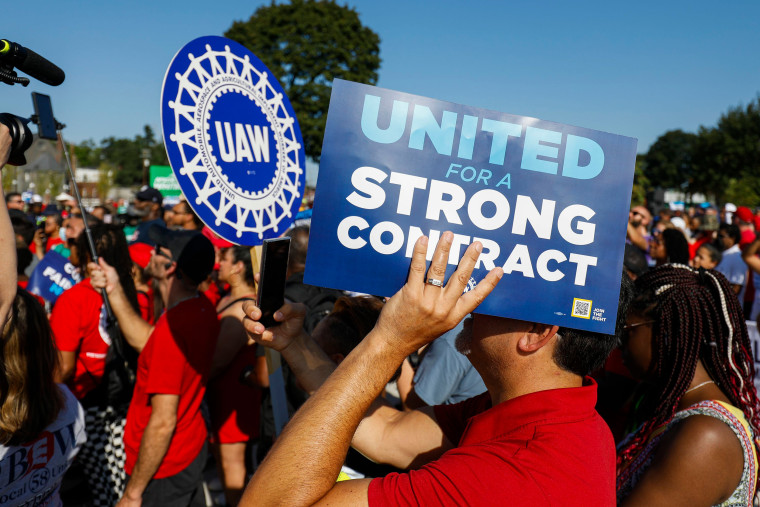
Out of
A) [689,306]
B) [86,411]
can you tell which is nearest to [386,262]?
[689,306]

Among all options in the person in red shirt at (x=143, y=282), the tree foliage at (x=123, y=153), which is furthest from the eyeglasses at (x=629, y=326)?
the tree foliage at (x=123, y=153)

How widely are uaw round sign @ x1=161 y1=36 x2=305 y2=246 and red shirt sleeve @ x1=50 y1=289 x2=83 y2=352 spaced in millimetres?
2164

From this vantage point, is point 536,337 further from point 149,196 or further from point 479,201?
point 149,196

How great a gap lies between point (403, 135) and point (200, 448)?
2711 mm

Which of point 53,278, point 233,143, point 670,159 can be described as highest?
point 670,159

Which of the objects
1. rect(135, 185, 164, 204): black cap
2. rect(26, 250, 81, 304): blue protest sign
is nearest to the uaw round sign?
rect(26, 250, 81, 304): blue protest sign

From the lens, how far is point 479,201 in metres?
1.46

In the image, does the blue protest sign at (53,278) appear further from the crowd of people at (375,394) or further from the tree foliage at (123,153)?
the tree foliage at (123,153)

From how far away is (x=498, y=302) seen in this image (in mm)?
1466

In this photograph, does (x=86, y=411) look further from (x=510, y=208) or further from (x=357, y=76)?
(x=357, y=76)

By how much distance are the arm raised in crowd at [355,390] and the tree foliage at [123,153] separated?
329 ft

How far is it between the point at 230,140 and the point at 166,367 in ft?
4.83

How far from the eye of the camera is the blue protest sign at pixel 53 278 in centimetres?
511

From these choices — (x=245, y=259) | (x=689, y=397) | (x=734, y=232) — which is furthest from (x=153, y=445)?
(x=734, y=232)
